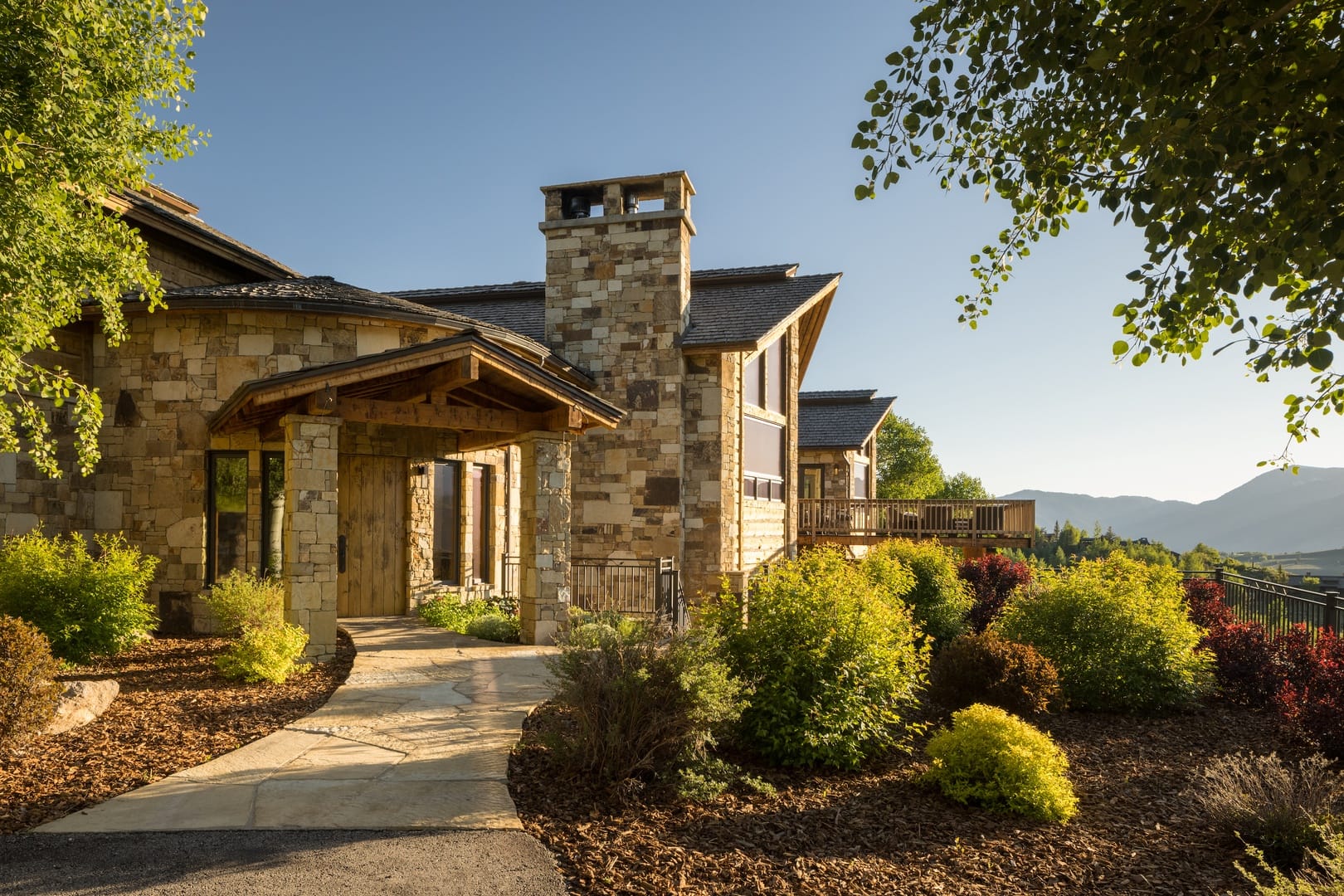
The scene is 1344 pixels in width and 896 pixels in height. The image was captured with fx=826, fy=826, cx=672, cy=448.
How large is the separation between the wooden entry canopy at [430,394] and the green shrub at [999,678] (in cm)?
525

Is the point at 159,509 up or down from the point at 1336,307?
down

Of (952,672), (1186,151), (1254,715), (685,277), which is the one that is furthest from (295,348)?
(1254,715)

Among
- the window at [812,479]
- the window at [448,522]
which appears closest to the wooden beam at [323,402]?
the window at [448,522]

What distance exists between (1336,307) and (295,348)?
38.1 ft

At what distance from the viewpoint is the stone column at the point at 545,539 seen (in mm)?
10672

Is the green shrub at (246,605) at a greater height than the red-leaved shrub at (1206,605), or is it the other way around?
the green shrub at (246,605)

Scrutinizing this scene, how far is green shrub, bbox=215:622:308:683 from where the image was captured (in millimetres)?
8125

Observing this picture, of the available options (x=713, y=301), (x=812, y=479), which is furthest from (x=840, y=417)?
(x=713, y=301)

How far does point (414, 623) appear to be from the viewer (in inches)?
493

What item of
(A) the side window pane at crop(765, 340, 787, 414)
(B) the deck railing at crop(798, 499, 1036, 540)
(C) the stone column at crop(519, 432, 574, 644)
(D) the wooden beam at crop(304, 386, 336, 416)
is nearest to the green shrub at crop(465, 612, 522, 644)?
(C) the stone column at crop(519, 432, 574, 644)

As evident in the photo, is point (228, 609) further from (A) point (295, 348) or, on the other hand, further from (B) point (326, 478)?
(A) point (295, 348)

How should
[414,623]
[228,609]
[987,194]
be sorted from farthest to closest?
[414,623]
[228,609]
[987,194]

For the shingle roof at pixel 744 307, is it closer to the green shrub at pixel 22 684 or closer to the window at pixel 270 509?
the window at pixel 270 509

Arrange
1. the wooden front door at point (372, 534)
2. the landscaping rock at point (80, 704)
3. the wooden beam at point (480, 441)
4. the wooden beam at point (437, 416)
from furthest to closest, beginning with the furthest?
the wooden front door at point (372, 534), the wooden beam at point (480, 441), the wooden beam at point (437, 416), the landscaping rock at point (80, 704)
